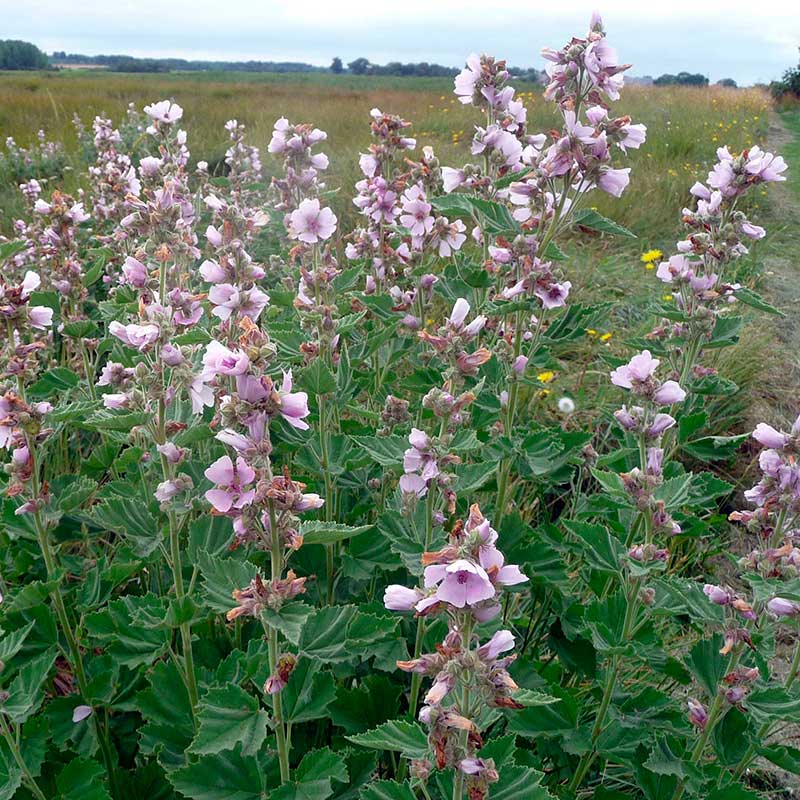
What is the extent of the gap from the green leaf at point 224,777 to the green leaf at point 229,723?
139 mm

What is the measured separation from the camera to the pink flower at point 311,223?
106 inches

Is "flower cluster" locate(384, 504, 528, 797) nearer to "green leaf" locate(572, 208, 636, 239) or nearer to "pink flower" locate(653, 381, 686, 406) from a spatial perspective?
"pink flower" locate(653, 381, 686, 406)

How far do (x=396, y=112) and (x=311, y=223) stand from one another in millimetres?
15144

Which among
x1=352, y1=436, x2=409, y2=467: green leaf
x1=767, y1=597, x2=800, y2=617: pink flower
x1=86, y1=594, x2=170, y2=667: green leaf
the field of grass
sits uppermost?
the field of grass

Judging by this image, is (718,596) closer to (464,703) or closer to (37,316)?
(464,703)

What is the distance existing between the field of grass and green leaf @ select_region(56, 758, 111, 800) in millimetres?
6967

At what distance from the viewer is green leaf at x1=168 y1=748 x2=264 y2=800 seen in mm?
1794

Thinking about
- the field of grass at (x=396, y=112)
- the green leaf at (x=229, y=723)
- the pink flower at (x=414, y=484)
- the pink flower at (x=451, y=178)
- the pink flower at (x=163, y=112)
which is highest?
the field of grass at (x=396, y=112)

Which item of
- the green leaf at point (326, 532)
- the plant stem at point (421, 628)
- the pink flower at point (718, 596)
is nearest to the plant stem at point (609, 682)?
the pink flower at point (718, 596)

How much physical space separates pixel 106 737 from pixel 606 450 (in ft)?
10.6

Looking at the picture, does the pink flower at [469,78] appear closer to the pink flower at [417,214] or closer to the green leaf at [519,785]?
the pink flower at [417,214]

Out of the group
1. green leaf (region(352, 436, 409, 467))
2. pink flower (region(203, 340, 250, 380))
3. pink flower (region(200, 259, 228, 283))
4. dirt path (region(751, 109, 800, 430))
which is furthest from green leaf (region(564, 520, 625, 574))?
dirt path (region(751, 109, 800, 430))

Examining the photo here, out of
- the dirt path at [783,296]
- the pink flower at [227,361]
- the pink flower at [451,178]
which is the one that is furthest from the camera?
the dirt path at [783,296]

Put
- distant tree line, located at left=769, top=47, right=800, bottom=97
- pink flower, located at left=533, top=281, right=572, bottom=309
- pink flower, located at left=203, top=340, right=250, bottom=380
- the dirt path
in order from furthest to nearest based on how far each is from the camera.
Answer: distant tree line, located at left=769, top=47, right=800, bottom=97 < the dirt path < pink flower, located at left=533, top=281, right=572, bottom=309 < pink flower, located at left=203, top=340, right=250, bottom=380
